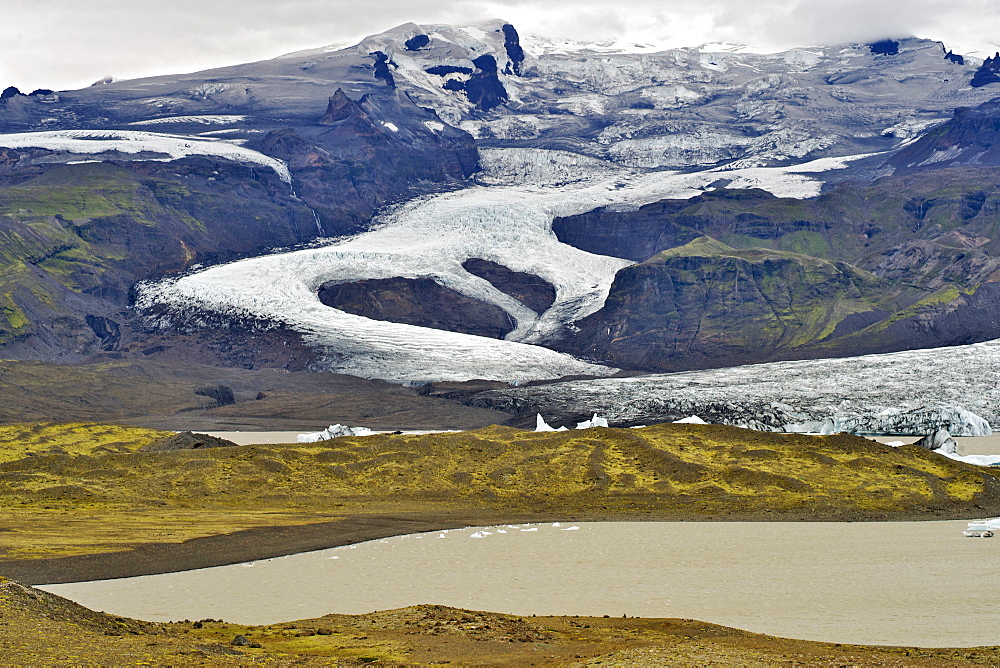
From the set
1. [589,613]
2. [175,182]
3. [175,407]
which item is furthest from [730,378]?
[175,182]

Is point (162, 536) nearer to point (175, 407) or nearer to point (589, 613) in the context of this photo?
point (589, 613)

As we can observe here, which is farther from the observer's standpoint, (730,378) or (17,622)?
(730,378)

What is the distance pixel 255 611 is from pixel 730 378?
72.5 metres

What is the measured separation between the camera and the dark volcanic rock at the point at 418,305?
5640 inches

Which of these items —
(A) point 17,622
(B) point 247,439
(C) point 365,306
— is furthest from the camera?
(C) point 365,306

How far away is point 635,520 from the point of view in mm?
47125

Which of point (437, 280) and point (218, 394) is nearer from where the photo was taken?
point (218, 394)

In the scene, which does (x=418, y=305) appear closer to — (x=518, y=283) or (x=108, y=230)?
(x=518, y=283)

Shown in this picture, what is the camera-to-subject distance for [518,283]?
514 feet

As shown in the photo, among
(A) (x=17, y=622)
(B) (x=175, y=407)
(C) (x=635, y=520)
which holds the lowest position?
(B) (x=175, y=407)

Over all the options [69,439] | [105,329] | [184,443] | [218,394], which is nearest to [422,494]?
[184,443]

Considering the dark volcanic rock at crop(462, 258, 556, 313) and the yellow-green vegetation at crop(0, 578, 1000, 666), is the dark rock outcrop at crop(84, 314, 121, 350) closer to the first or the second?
the dark volcanic rock at crop(462, 258, 556, 313)

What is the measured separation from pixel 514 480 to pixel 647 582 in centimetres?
2075

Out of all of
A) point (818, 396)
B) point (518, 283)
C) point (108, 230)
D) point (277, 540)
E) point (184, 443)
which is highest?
point (108, 230)
